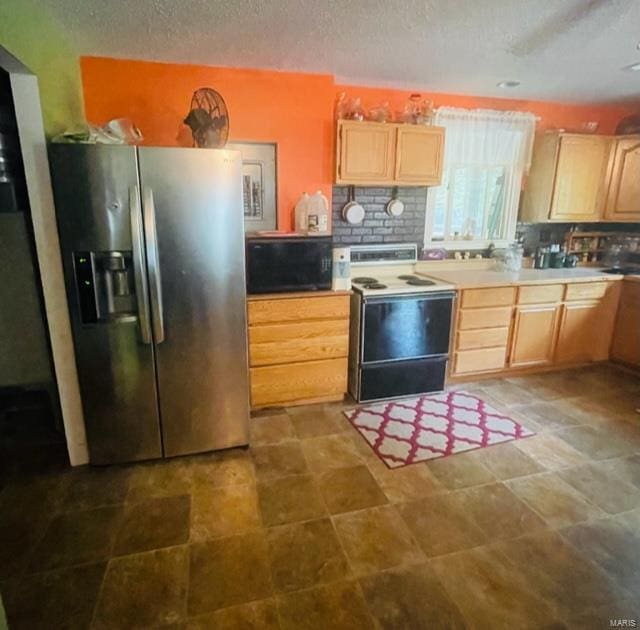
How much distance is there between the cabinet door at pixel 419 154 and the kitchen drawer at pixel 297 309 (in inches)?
42.4

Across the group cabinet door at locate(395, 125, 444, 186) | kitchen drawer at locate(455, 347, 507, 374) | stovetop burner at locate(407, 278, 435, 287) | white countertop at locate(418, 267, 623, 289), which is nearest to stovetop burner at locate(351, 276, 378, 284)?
stovetop burner at locate(407, 278, 435, 287)

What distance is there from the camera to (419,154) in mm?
3146

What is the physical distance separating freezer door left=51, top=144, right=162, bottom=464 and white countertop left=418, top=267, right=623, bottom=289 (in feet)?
7.38

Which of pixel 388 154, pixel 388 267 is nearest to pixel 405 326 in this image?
pixel 388 267

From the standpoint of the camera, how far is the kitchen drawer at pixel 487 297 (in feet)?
10.6

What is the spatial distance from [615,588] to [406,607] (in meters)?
0.83

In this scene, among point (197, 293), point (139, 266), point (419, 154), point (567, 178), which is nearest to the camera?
point (139, 266)

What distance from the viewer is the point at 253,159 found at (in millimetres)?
3020

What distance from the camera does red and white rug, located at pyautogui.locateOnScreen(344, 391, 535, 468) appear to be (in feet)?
8.26

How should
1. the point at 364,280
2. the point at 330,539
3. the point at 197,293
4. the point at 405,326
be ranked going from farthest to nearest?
the point at 364,280 < the point at 405,326 < the point at 197,293 < the point at 330,539

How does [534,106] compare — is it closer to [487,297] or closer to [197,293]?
[487,297]

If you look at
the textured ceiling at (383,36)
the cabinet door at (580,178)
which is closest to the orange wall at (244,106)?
the textured ceiling at (383,36)

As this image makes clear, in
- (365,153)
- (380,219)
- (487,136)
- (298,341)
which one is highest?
(487,136)

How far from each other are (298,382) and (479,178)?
8.00 ft
